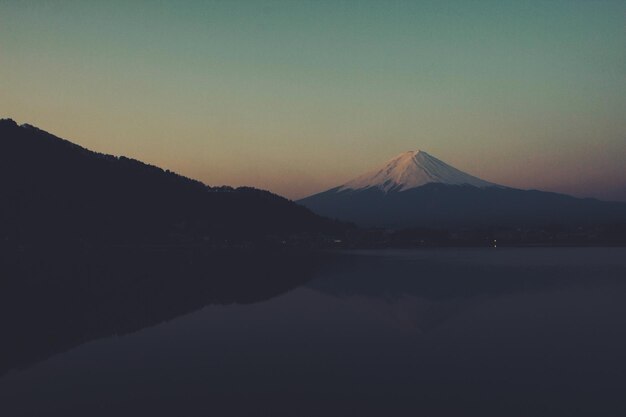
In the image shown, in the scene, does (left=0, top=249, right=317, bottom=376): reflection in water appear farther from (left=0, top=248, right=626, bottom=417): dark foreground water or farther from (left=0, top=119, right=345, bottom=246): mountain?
(left=0, top=119, right=345, bottom=246): mountain

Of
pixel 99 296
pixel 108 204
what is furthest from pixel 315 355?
pixel 108 204

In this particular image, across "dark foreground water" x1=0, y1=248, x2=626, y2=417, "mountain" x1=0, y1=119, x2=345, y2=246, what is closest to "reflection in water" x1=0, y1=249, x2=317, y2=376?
"dark foreground water" x1=0, y1=248, x2=626, y2=417

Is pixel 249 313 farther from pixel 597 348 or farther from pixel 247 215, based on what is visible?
pixel 247 215

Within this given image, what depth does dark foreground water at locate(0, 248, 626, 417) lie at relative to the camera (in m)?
12.1

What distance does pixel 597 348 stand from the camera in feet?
58.1

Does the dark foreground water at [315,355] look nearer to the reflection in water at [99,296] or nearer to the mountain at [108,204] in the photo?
the reflection in water at [99,296]

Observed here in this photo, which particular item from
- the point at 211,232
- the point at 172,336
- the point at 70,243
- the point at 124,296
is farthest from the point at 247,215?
the point at 172,336

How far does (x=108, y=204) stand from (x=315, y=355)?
88279mm

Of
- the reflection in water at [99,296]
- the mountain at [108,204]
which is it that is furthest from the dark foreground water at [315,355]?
the mountain at [108,204]

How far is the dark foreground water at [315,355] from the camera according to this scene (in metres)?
12.1

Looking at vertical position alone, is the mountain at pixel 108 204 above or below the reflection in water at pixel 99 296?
above

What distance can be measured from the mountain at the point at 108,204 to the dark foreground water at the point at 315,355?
6073cm

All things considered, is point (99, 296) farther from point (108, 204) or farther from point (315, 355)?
point (108, 204)

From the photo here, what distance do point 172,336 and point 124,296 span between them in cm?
1184
